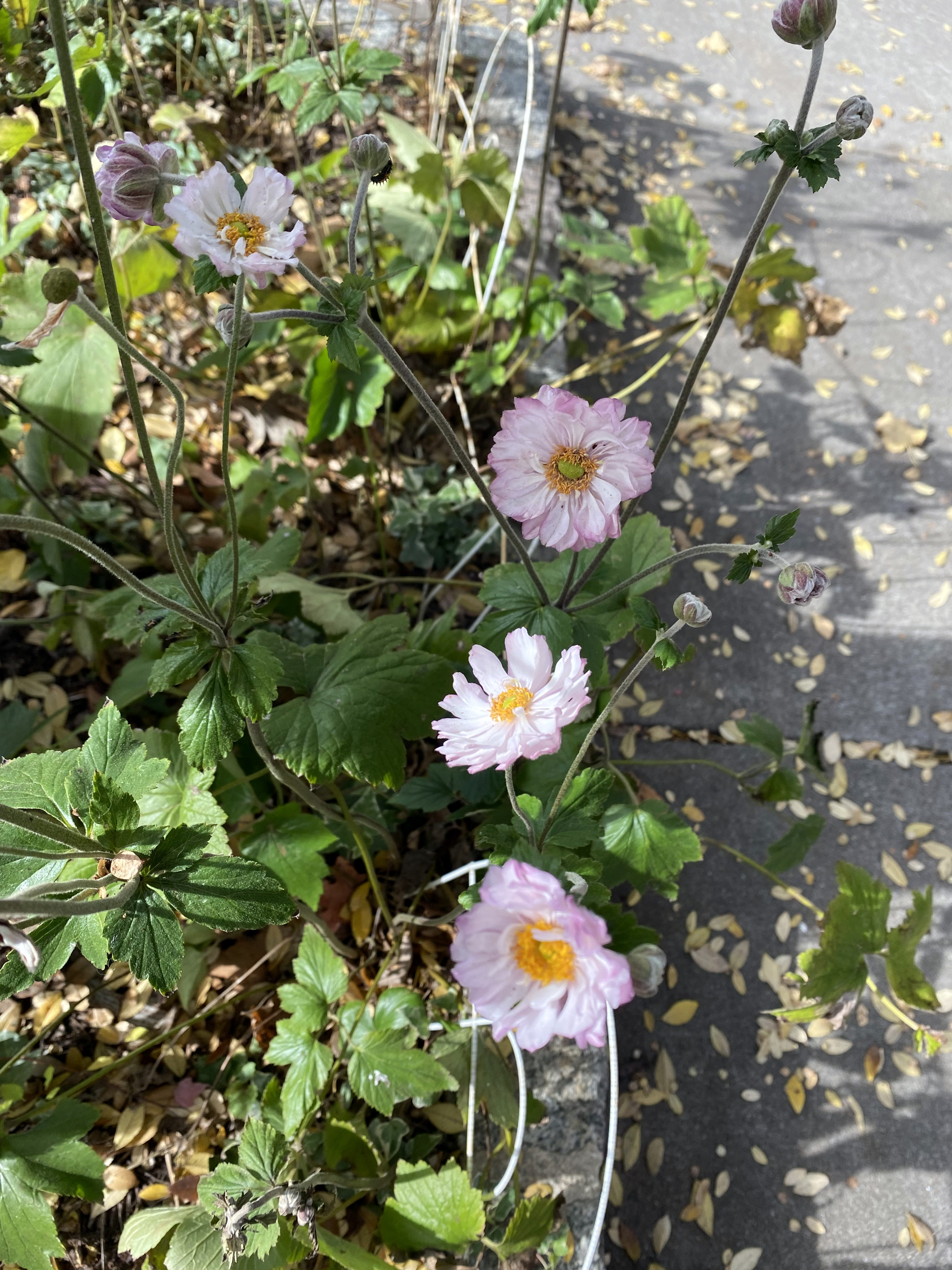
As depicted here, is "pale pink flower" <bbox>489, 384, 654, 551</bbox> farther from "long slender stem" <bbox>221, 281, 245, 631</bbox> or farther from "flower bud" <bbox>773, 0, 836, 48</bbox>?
"flower bud" <bbox>773, 0, 836, 48</bbox>

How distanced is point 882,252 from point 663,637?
2955 millimetres

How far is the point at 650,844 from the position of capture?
4.97 ft

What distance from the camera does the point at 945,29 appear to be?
334cm

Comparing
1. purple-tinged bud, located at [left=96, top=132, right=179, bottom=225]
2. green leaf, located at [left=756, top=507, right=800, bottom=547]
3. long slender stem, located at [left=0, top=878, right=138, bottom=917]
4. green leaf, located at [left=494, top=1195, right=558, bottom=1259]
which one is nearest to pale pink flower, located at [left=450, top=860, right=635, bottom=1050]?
long slender stem, located at [left=0, top=878, right=138, bottom=917]

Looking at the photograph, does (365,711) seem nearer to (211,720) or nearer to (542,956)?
(211,720)

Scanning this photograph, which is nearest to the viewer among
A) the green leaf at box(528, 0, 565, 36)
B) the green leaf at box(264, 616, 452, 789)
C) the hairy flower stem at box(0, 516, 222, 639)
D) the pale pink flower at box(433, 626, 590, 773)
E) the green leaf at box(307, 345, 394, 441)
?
the hairy flower stem at box(0, 516, 222, 639)

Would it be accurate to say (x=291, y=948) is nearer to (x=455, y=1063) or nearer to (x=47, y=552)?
(x=455, y=1063)

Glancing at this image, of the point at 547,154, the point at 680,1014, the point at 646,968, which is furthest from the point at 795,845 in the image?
the point at 547,154

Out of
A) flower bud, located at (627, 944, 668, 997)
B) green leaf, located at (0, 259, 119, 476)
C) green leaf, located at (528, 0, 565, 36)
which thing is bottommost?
flower bud, located at (627, 944, 668, 997)

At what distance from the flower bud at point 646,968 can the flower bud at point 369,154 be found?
108cm

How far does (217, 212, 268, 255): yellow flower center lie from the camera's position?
1.00 meters

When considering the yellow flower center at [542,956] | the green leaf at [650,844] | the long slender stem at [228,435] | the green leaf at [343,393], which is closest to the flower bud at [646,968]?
the yellow flower center at [542,956]

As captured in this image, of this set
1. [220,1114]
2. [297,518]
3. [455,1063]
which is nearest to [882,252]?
[297,518]

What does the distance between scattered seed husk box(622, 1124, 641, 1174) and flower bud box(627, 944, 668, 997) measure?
0.92 metres
